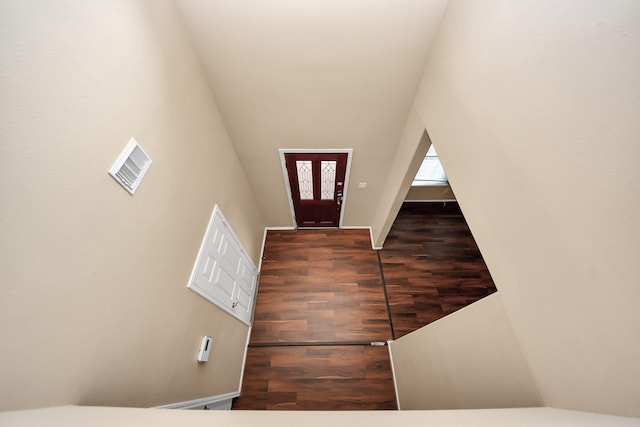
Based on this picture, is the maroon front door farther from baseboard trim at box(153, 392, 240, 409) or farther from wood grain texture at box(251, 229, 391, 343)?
baseboard trim at box(153, 392, 240, 409)

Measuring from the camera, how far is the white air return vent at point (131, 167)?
96 centimetres

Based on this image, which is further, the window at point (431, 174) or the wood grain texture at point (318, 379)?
the window at point (431, 174)

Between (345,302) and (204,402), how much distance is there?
1837 mm

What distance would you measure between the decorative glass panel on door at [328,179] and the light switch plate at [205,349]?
7.34ft

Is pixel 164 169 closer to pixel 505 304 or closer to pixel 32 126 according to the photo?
pixel 32 126

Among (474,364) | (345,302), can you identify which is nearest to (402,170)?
(474,364)

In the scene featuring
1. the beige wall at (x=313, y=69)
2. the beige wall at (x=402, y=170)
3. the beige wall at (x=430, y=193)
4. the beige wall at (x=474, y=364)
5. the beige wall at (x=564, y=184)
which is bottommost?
the beige wall at (x=474, y=364)

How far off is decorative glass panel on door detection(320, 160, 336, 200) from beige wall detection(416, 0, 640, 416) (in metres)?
1.83

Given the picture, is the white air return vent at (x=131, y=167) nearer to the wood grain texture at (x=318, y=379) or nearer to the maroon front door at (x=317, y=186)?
the maroon front door at (x=317, y=186)

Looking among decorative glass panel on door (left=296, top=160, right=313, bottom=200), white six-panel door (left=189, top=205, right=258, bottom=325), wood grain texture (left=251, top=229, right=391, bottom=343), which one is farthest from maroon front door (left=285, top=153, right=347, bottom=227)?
white six-panel door (left=189, top=205, right=258, bottom=325)

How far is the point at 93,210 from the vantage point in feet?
2.80

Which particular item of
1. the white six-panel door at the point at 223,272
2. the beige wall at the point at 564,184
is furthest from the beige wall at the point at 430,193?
the white six-panel door at the point at 223,272

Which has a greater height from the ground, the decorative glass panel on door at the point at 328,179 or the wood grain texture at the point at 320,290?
the decorative glass panel on door at the point at 328,179

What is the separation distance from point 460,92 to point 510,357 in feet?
4.84
